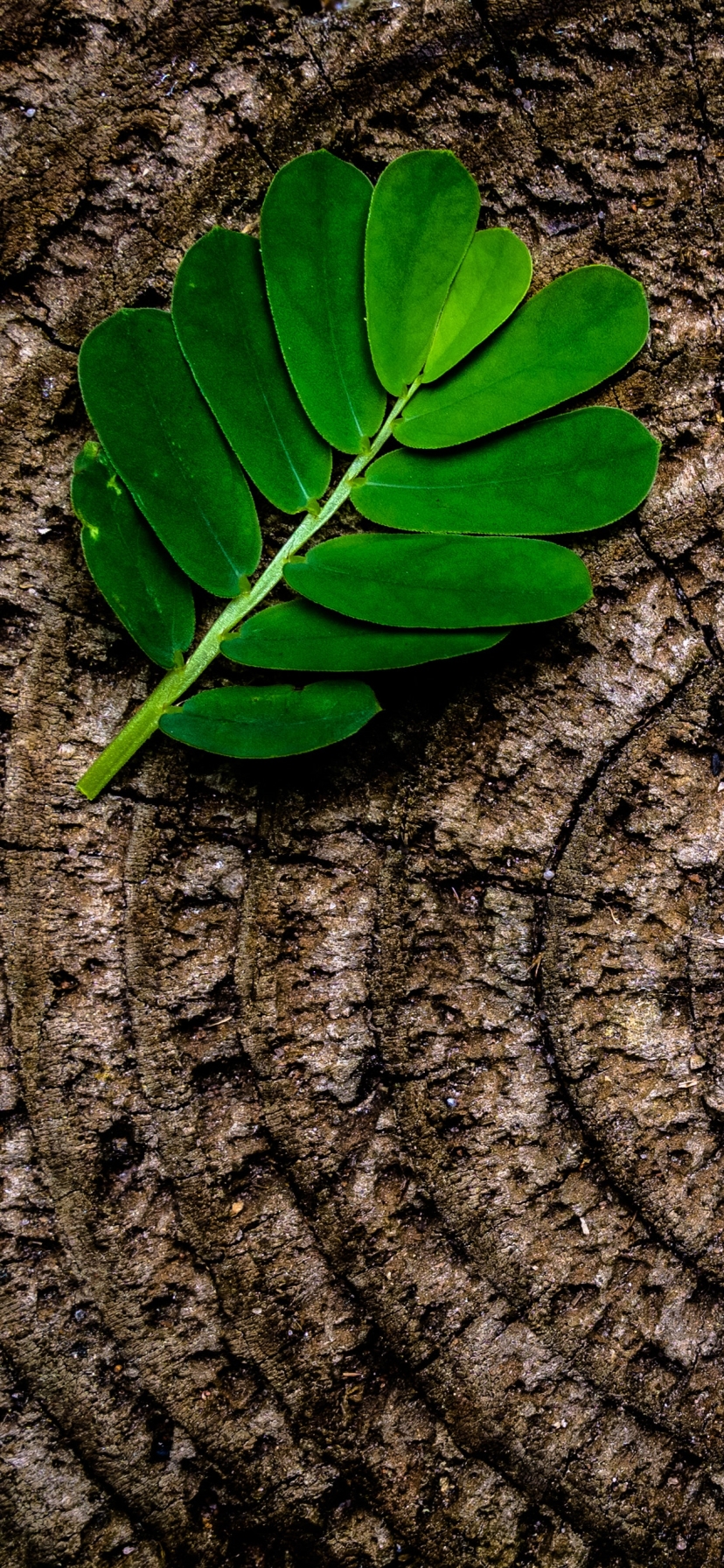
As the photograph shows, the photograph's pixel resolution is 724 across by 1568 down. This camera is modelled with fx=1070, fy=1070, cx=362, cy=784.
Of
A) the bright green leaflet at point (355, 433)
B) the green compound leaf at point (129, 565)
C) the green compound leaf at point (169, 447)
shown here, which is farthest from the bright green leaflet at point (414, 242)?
the green compound leaf at point (129, 565)

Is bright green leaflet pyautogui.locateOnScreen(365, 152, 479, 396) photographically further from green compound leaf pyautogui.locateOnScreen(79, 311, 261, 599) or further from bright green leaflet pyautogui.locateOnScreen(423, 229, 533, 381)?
green compound leaf pyautogui.locateOnScreen(79, 311, 261, 599)

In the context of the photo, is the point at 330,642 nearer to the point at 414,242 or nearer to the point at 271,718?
the point at 271,718

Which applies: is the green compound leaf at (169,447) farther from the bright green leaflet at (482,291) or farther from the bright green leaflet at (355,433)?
the bright green leaflet at (482,291)

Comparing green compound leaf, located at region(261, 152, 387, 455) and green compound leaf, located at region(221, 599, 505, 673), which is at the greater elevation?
green compound leaf, located at region(261, 152, 387, 455)

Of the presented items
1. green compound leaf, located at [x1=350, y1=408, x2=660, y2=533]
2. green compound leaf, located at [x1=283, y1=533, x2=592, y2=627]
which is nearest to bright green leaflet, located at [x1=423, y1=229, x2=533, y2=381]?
green compound leaf, located at [x1=350, y1=408, x2=660, y2=533]

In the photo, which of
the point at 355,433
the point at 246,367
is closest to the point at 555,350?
the point at 355,433

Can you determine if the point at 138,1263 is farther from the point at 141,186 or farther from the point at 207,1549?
the point at 141,186
